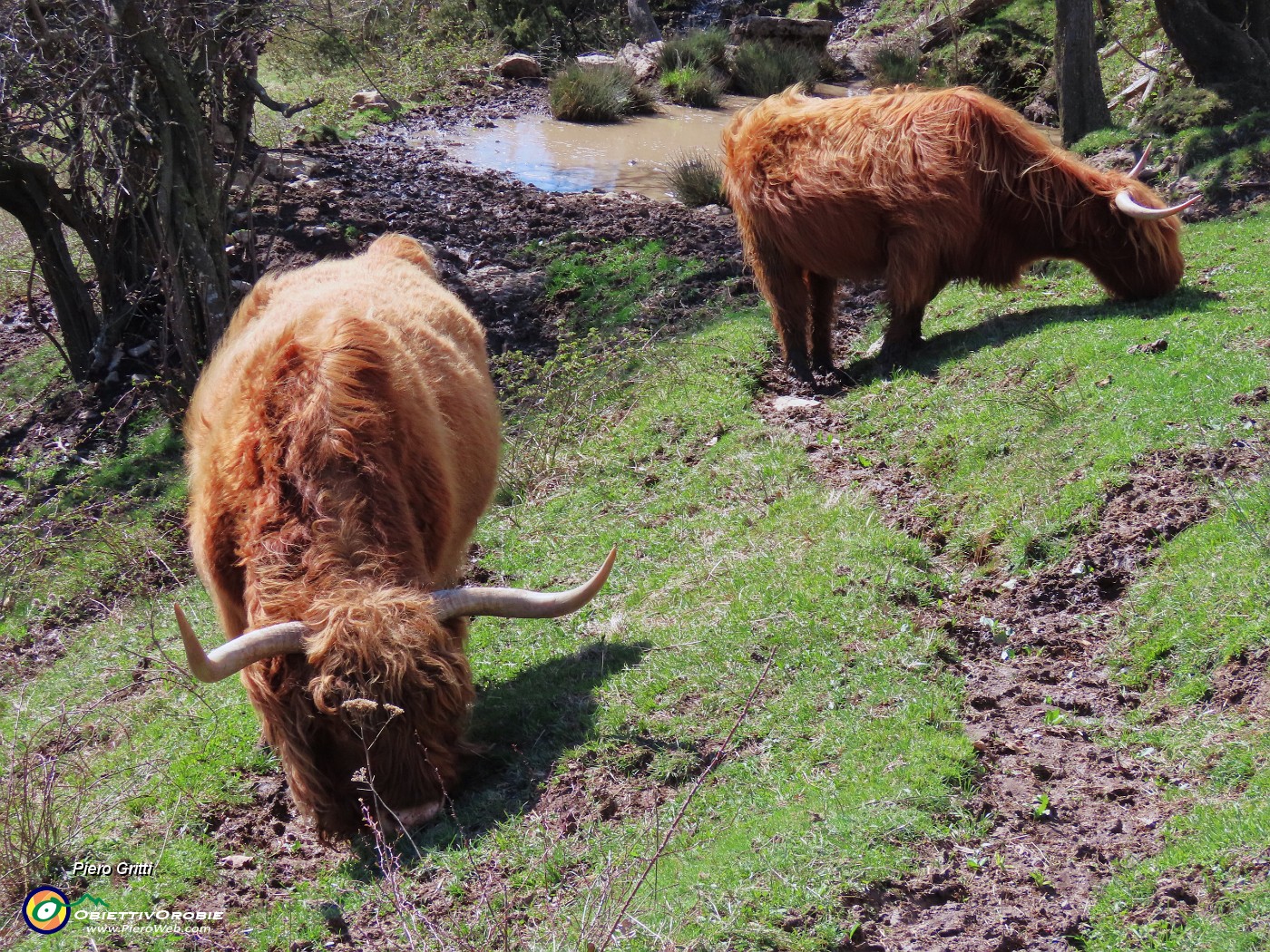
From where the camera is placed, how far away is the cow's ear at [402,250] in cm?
731

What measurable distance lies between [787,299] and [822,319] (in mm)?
391

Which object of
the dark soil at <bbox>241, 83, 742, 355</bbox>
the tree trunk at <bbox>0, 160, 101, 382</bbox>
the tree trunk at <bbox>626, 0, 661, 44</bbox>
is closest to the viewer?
the tree trunk at <bbox>0, 160, 101, 382</bbox>

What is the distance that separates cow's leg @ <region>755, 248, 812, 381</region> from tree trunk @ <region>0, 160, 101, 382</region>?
6986mm

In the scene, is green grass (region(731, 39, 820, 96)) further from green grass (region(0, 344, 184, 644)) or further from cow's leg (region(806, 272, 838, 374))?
green grass (region(0, 344, 184, 644))

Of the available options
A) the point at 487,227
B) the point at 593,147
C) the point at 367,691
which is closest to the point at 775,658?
the point at 367,691

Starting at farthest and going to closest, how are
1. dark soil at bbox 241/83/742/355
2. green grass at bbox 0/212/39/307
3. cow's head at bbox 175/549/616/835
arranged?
green grass at bbox 0/212/39/307 < dark soil at bbox 241/83/742/355 < cow's head at bbox 175/549/616/835

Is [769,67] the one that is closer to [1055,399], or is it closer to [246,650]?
[1055,399]

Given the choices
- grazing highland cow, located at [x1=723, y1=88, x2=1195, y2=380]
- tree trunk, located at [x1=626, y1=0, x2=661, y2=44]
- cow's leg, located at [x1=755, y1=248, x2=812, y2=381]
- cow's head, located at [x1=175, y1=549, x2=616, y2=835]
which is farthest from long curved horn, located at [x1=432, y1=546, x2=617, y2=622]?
tree trunk, located at [x1=626, y1=0, x2=661, y2=44]

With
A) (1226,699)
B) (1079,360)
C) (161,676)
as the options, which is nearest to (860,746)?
(1226,699)

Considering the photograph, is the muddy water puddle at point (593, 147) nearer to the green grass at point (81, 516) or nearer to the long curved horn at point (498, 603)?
the green grass at point (81, 516)

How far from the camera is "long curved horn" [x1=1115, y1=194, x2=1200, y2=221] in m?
7.38

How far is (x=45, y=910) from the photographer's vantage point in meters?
4.37

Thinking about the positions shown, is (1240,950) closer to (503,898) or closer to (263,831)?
(503,898)

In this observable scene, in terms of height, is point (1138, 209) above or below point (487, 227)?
above
